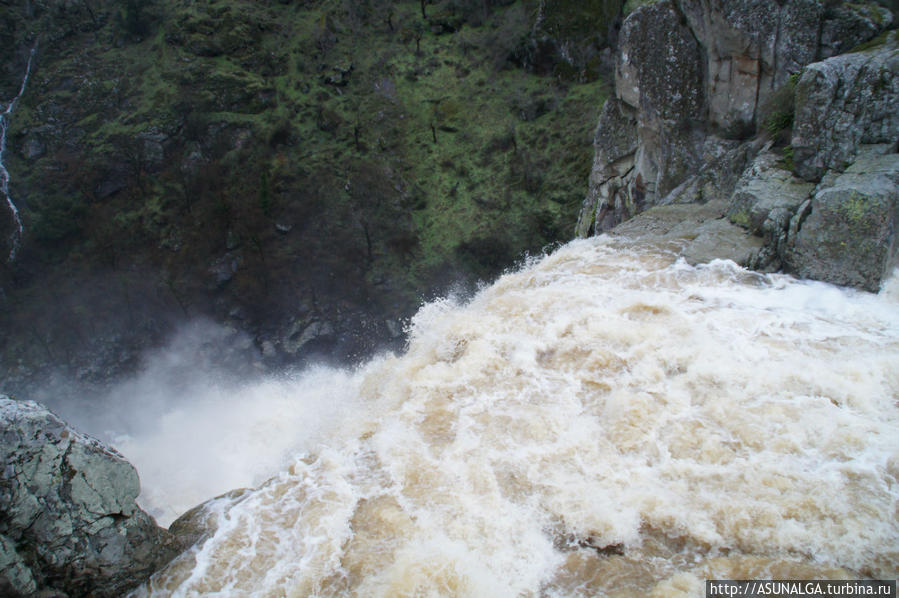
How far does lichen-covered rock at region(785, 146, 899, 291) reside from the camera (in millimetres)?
9203

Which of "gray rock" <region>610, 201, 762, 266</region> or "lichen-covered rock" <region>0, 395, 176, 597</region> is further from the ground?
"gray rock" <region>610, 201, 762, 266</region>

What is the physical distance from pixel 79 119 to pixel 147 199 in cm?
795

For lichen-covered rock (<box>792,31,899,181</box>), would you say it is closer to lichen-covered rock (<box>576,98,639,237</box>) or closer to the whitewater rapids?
the whitewater rapids

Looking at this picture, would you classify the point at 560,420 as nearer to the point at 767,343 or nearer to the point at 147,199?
the point at 767,343

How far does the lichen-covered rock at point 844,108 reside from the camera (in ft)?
33.9

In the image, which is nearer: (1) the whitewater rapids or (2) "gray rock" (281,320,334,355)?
(1) the whitewater rapids

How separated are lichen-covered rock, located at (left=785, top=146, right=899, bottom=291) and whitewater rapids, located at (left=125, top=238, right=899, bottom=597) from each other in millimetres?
411

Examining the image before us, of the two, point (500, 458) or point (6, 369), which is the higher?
point (500, 458)

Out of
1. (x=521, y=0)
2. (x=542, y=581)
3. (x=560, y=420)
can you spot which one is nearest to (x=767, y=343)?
(x=560, y=420)

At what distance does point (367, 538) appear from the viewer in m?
6.23

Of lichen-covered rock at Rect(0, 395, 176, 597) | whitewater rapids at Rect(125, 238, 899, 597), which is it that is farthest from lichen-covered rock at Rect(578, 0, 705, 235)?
lichen-covered rock at Rect(0, 395, 176, 597)

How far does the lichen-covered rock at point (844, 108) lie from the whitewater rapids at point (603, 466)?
3.31m

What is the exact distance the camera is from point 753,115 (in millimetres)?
15367

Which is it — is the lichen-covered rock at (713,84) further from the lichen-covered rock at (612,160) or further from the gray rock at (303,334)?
the gray rock at (303,334)
